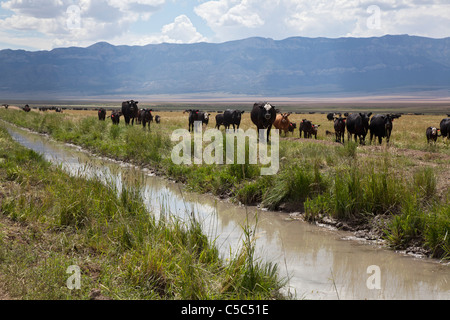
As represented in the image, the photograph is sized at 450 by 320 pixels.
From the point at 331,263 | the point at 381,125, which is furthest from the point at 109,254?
the point at 381,125

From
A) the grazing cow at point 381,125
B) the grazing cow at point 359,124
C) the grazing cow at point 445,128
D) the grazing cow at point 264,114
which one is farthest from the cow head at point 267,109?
the grazing cow at point 445,128

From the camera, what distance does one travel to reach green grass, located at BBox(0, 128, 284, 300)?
5.21m

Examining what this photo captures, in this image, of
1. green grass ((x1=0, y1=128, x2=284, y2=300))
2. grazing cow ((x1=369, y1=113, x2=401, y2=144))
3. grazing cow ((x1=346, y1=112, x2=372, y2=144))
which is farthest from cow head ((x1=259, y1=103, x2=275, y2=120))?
green grass ((x1=0, y1=128, x2=284, y2=300))

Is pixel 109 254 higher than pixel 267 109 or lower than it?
lower

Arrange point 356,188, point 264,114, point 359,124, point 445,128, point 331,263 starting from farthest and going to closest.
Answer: point 445,128
point 264,114
point 359,124
point 356,188
point 331,263

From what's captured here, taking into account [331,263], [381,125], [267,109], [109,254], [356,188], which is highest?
[267,109]

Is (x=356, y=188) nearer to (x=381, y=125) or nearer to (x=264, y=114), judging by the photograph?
(x=381, y=125)

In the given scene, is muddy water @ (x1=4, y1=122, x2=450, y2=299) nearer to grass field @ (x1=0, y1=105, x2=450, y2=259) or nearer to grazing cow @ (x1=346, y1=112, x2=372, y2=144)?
grass field @ (x1=0, y1=105, x2=450, y2=259)

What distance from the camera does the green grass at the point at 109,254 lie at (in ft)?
17.1

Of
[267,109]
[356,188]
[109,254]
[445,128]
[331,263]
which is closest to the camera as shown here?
[109,254]

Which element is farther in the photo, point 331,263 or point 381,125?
point 381,125

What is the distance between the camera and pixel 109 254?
20.8 feet
